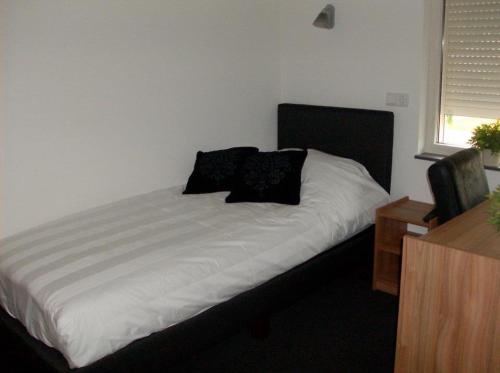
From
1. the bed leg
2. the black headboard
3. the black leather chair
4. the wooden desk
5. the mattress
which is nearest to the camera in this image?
the wooden desk

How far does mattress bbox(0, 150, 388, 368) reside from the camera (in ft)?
6.68

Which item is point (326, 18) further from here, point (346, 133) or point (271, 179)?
point (271, 179)

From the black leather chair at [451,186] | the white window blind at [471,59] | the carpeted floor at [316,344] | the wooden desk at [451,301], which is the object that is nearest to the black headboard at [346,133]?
the white window blind at [471,59]

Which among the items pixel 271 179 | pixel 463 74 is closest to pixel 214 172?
pixel 271 179

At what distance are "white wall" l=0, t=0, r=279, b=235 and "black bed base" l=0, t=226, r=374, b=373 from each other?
2.99 feet

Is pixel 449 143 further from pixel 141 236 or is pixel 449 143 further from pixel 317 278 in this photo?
pixel 141 236

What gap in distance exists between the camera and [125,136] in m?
3.20

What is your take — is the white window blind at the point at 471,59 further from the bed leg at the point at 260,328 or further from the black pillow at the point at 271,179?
the bed leg at the point at 260,328

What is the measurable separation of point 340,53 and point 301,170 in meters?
0.99

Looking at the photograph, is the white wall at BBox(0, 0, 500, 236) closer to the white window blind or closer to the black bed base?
the white window blind

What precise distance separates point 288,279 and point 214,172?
1015mm

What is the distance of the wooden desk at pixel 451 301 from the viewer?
1771 mm

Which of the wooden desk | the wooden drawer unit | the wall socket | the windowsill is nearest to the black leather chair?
the wooden desk

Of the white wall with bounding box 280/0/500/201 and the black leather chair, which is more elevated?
the white wall with bounding box 280/0/500/201
